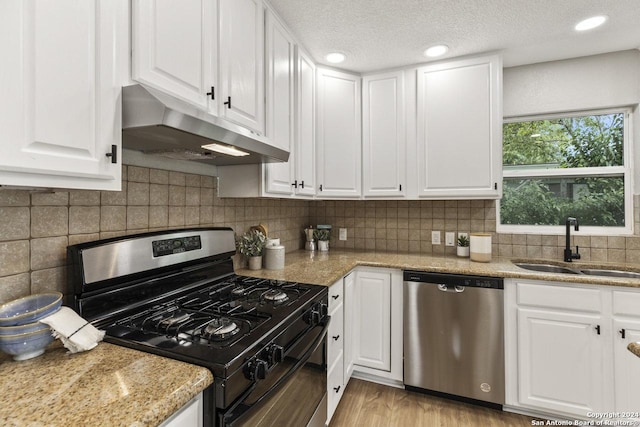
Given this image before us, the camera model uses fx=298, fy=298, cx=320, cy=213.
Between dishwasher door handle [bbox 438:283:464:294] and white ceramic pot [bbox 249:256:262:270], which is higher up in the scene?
white ceramic pot [bbox 249:256:262:270]

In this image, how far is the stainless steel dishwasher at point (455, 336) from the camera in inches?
Result: 75.0

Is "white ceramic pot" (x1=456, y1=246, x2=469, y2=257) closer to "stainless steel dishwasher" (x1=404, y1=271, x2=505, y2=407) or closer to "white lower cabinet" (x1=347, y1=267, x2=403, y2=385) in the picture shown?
"stainless steel dishwasher" (x1=404, y1=271, x2=505, y2=407)

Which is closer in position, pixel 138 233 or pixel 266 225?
pixel 138 233

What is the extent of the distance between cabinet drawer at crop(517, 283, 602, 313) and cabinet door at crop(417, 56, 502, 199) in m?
0.71

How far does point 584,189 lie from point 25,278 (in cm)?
334

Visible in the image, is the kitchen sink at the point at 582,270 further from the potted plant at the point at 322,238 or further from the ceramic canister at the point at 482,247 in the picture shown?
the potted plant at the point at 322,238

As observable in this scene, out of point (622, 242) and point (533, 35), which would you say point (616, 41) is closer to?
point (533, 35)

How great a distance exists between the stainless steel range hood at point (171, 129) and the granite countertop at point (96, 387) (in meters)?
0.67

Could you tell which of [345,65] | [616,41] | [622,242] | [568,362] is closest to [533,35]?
[616,41]

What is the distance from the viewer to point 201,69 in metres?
1.20

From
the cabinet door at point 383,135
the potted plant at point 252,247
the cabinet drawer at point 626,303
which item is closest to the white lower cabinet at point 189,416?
the potted plant at point 252,247

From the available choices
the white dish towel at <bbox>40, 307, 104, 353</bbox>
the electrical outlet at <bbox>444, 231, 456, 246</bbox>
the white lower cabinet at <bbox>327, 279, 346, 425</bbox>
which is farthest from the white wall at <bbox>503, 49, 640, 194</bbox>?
the white dish towel at <bbox>40, 307, 104, 353</bbox>

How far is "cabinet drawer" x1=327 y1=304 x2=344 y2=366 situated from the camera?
1.71 meters

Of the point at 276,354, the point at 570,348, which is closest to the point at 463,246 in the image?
the point at 570,348
